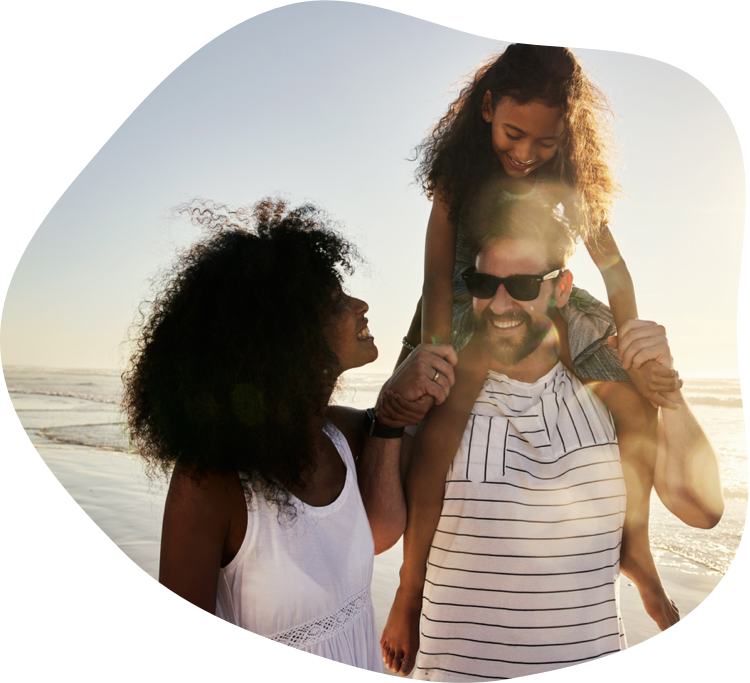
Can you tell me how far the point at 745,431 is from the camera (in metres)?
1.83

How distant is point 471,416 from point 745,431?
0.94 metres

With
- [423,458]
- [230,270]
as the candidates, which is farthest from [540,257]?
[230,270]

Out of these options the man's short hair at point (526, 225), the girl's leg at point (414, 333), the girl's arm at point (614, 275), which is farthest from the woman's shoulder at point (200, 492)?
the girl's arm at point (614, 275)

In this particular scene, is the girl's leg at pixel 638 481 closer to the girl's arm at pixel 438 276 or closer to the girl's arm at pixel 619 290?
the girl's arm at pixel 619 290

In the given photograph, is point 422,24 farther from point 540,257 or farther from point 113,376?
point 113,376

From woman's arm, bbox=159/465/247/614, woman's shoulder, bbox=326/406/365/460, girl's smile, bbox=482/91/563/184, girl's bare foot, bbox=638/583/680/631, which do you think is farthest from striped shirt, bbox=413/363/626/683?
girl's smile, bbox=482/91/563/184

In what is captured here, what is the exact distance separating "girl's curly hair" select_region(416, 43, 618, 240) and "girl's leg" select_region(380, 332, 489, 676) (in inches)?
26.0

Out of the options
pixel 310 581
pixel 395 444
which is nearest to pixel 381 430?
pixel 395 444

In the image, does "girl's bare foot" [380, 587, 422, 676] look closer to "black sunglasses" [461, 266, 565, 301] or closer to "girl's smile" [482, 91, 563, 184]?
"black sunglasses" [461, 266, 565, 301]

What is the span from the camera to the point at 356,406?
6.30 feet

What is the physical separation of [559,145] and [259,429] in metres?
1.33

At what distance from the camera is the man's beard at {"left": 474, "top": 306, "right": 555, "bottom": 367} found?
1.88 m

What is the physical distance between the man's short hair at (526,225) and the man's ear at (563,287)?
0.13 feet

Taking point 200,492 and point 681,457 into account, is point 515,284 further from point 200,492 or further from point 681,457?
point 200,492
